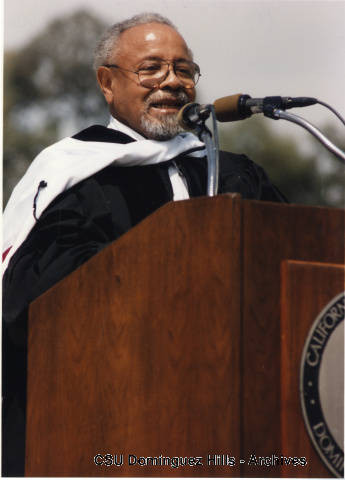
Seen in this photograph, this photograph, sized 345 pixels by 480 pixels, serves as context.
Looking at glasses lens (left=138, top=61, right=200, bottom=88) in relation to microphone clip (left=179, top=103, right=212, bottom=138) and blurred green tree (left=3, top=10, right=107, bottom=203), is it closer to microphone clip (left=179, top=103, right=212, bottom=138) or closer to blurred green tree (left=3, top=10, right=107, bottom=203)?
microphone clip (left=179, top=103, right=212, bottom=138)

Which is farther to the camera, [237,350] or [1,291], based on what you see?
[1,291]

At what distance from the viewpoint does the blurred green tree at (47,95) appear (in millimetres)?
8539

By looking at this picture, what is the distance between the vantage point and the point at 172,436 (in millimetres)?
2479

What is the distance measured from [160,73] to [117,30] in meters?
0.33

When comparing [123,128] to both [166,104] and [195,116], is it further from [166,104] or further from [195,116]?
[195,116]

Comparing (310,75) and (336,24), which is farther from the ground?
(310,75)

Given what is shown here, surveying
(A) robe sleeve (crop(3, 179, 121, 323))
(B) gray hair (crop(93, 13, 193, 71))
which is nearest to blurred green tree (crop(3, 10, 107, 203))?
(B) gray hair (crop(93, 13, 193, 71))

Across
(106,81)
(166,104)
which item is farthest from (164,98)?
(106,81)

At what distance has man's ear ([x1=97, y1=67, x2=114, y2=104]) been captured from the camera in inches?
162

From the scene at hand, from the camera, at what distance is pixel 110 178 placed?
3.83 metres

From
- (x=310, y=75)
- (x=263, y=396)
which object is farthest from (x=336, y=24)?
(x=310, y=75)

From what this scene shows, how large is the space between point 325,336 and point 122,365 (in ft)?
1.94

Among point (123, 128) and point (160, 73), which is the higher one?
point (160, 73)

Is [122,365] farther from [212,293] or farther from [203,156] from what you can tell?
[203,156]
